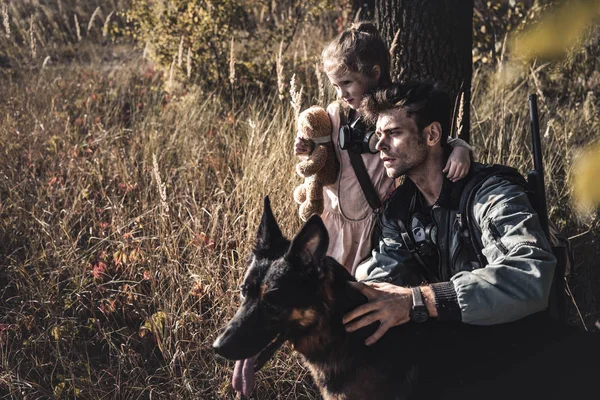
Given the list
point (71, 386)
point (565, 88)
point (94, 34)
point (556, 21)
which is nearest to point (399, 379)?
point (556, 21)

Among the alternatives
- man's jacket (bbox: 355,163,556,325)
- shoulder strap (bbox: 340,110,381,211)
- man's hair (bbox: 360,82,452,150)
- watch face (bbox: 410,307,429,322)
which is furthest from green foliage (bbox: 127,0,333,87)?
watch face (bbox: 410,307,429,322)

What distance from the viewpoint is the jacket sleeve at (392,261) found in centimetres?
277

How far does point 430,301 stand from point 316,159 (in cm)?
114

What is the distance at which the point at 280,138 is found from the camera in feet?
13.8

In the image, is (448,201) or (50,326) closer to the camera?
(448,201)

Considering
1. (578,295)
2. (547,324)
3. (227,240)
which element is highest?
(547,324)

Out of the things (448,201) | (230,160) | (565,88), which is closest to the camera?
(448,201)

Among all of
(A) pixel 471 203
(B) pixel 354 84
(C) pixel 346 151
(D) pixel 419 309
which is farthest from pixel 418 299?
(B) pixel 354 84

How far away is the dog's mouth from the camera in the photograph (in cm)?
225

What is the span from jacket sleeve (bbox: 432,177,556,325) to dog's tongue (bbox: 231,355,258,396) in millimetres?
729

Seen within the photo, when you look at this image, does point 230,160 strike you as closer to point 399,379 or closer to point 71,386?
point 71,386

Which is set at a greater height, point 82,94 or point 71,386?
point 82,94

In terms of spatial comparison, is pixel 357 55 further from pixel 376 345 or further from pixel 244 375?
pixel 244 375

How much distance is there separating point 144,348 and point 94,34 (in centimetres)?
735
